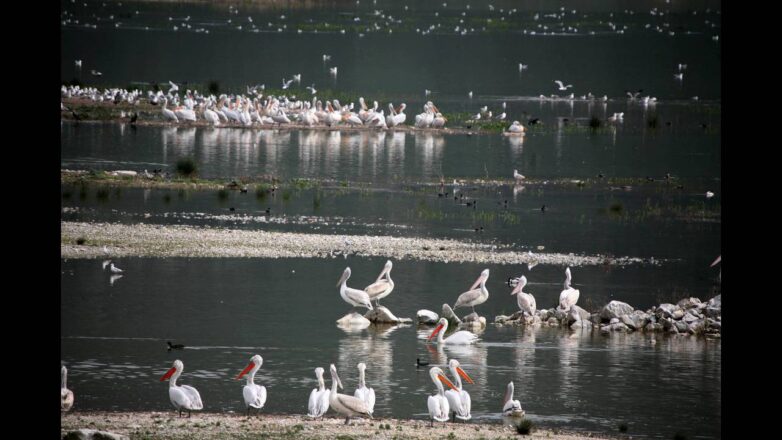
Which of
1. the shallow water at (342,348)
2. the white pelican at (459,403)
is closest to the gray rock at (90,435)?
the shallow water at (342,348)

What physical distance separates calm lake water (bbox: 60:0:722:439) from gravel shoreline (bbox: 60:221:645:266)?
1.60ft

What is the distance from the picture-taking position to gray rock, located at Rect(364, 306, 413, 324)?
55.5ft

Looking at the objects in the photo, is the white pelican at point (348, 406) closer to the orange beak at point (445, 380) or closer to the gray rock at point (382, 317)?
the orange beak at point (445, 380)

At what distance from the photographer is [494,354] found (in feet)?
50.1

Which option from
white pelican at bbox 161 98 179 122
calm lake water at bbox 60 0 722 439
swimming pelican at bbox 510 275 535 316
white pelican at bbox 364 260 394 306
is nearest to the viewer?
calm lake water at bbox 60 0 722 439

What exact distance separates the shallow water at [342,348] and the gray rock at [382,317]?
0.34 meters

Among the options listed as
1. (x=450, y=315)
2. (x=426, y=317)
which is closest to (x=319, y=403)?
(x=426, y=317)

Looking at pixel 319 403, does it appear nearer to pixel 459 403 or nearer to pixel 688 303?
pixel 459 403

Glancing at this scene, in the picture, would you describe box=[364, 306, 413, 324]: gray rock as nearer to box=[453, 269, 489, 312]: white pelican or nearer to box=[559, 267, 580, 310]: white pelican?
box=[453, 269, 489, 312]: white pelican

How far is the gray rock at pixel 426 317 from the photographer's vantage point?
16.8 meters

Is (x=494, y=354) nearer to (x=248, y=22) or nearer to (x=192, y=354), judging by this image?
(x=192, y=354)

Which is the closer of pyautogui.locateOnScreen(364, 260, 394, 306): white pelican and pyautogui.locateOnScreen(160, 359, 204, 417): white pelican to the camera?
pyautogui.locateOnScreen(160, 359, 204, 417): white pelican

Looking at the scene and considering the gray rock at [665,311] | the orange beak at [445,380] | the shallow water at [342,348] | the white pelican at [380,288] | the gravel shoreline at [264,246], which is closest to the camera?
the orange beak at [445,380]

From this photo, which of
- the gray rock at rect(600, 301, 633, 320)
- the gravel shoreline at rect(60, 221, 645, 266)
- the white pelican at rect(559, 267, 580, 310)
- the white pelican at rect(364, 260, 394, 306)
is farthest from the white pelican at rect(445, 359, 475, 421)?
the gravel shoreline at rect(60, 221, 645, 266)
